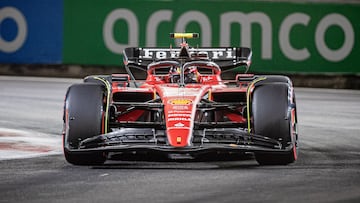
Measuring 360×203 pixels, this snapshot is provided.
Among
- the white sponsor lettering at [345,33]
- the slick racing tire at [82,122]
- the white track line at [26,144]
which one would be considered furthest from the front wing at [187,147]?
the white sponsor lettering at [345,33]

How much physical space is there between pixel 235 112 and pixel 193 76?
1.18m

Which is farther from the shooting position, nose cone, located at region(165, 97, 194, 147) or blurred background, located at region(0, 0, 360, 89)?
blurred background, located at region(0, 0, 360, 89)

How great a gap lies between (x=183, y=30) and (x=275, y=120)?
13.0m

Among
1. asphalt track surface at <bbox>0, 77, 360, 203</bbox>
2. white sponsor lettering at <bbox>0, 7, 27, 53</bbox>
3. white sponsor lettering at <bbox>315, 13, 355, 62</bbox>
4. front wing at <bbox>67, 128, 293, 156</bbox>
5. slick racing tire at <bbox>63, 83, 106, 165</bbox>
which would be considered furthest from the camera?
white sponsor lettering at <bbox>0, 7, 27, 53</bbox>

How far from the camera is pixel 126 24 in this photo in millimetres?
24094

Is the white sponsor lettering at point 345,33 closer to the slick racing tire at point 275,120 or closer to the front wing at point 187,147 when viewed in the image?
the slick racing tire at point 275,120

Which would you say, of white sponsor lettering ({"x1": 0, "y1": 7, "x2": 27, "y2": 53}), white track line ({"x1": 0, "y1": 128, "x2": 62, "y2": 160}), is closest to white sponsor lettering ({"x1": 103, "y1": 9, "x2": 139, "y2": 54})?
white sponsor lettering ({"x1": 0, "y1": 7, "x2": 27, "y2": 53})

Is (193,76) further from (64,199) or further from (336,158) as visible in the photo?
(64,199)

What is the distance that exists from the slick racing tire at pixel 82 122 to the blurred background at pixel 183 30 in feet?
41.4

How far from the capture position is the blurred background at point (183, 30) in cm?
2302

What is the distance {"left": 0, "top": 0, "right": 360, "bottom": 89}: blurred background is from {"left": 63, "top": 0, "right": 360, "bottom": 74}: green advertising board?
0.02 m

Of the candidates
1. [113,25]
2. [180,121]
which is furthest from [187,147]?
[113,25]

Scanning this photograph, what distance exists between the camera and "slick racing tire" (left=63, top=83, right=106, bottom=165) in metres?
10.7

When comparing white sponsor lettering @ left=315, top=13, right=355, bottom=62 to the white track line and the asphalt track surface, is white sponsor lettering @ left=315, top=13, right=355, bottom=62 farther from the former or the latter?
the white track line
